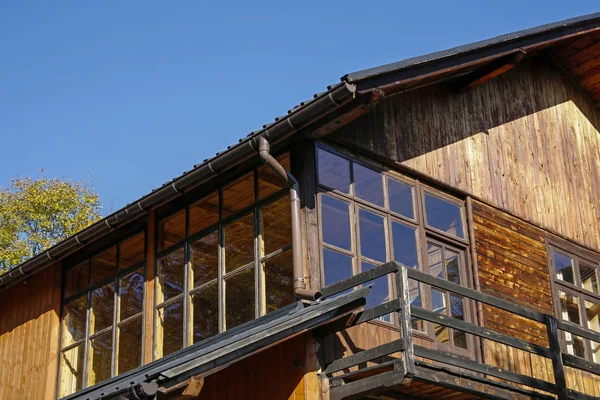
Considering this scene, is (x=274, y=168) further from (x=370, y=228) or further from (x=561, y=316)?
(x=561, y=316)

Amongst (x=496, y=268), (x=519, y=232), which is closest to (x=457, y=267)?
(x=496, y=268)

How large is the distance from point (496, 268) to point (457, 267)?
0.64 metres

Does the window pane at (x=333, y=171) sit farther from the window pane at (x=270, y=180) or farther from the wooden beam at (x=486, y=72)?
the wooden beam at (x=486, y=72)

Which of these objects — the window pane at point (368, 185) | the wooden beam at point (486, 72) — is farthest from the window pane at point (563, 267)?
the window pane at point (368, 185)

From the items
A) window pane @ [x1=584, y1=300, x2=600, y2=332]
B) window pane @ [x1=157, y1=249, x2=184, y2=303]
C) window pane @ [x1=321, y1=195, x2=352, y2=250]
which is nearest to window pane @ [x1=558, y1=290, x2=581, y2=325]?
window pane @ [x1=584, y1=300, x2=600, y2=332]

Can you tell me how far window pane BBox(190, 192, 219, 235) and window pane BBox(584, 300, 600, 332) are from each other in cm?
547

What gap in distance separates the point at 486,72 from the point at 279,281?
4.37m

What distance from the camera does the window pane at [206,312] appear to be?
11.1 meters

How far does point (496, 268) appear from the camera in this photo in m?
12.2

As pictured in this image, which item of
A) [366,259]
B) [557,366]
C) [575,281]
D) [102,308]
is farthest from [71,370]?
[575,281]

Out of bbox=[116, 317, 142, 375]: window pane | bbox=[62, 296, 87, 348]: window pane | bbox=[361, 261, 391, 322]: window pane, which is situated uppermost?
bbox=[62, 296, 87, 348]: window pane

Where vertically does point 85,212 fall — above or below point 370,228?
above

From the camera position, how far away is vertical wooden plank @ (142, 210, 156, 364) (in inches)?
472

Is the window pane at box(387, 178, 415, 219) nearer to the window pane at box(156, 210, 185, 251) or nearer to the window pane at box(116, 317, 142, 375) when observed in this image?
the window pane at box(156, 210, 185, 251)
